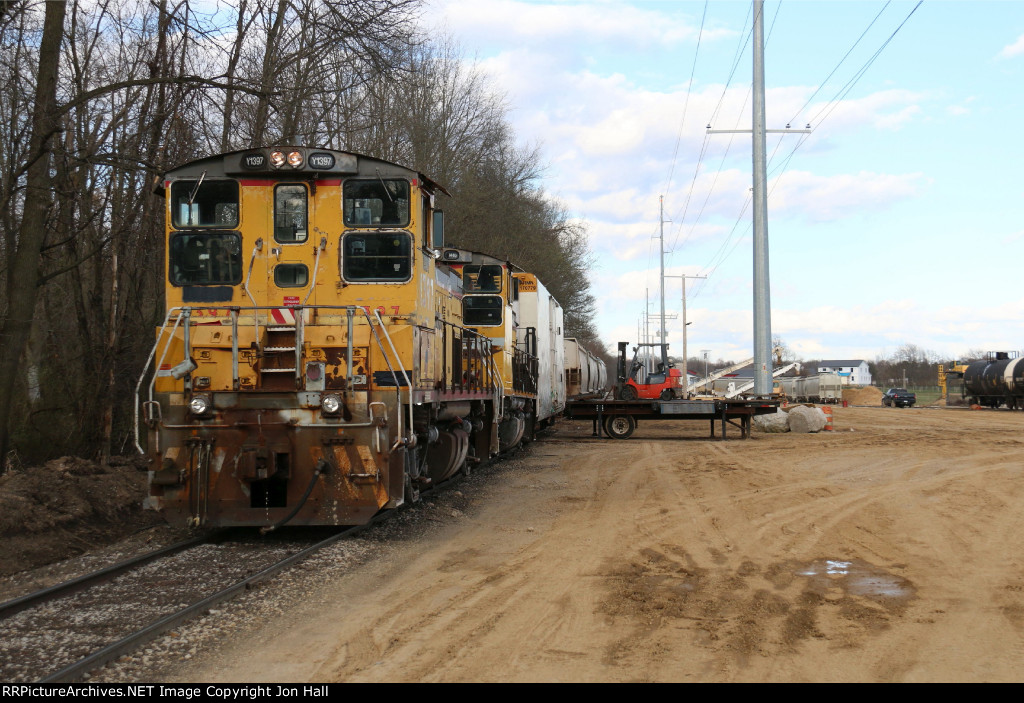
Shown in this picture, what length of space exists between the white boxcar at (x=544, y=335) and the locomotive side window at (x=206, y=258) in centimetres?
897

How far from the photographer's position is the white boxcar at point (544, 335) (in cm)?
1905

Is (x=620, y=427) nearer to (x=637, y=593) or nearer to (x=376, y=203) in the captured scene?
(x=376, y=203)

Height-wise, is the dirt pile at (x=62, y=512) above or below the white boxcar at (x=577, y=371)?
below

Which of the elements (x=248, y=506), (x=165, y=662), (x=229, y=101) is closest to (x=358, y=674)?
(x=165, y=662)

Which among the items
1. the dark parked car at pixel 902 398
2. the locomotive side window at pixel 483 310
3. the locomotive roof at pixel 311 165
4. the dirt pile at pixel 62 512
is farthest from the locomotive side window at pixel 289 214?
the dark parked car at pixel 902 398

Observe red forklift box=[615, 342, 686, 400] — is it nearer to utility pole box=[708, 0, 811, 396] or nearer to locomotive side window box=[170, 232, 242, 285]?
utility pole box=[708, 0, 811, 396]

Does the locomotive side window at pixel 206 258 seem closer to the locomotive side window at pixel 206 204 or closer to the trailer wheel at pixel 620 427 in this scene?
the locomotive side window at pixel 206 204

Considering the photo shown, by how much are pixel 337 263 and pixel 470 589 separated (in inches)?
153

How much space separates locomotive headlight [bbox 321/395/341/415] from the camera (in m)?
7.86

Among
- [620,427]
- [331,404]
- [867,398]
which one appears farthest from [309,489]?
[867,398]

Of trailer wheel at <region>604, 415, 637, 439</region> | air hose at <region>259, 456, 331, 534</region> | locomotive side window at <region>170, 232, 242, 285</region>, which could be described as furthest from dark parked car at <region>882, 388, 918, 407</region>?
air hose at <region>259, 456, 331, 534</region>

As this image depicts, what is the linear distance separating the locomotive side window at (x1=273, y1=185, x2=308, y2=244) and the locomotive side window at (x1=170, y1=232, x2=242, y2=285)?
44 cm

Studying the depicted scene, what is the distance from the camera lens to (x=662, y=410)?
22.9 metres

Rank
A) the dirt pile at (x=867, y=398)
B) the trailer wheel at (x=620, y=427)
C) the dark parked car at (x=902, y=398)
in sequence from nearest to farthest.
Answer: the trailer wheel at (x=620, y=427) < the dark parked car at (x=902, y=398) < the dirt pile at (x=867, y=398)
